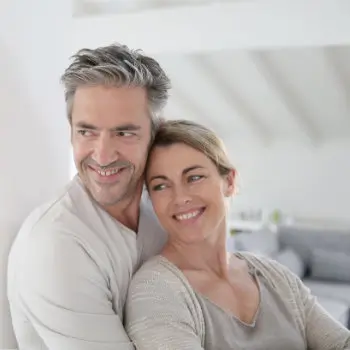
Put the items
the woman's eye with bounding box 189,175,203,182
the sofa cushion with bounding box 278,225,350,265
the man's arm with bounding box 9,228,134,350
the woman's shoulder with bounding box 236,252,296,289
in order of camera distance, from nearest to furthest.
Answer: the man's arm with bounding box 9,228,134,350, the woman's eye with bounding box 189,175,203,182, the woman's shoulder with bounding box 236,252,296,289, the sofa cushion with bounding box 278,225,350,265

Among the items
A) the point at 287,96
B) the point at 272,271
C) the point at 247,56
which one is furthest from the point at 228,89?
the point at 272,271

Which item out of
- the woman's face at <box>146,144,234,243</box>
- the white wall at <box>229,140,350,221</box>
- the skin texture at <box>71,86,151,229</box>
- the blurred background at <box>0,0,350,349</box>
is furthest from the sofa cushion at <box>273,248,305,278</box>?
the skin texture at <box>71,86,151,229</box>

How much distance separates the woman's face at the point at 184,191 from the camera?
4.36 feet

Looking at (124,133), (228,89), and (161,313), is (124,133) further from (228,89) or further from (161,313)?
(228,89)

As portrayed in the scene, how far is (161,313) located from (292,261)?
3.72 metres

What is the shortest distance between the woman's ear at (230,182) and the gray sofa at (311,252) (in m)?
3.19

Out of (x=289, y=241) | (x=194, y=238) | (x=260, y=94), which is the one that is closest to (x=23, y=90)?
(x=194, y=238)

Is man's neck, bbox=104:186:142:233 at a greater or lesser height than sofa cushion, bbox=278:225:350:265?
greater

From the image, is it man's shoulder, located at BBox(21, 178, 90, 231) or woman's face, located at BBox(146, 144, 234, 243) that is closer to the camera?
man's shoulder, located at BBox(21, 178, 90, 231)

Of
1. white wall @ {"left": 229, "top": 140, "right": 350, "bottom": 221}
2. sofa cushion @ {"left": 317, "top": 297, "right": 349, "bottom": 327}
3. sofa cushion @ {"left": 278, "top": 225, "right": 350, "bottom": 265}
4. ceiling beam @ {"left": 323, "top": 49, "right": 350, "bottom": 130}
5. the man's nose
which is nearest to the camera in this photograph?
the man's nose

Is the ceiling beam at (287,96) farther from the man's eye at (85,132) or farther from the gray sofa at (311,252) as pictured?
the man's eye at (85,132)

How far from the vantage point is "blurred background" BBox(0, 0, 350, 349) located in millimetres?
1354

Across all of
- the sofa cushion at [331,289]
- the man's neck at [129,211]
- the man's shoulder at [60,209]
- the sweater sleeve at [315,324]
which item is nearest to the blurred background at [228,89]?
the man's shoulder at [60,209]

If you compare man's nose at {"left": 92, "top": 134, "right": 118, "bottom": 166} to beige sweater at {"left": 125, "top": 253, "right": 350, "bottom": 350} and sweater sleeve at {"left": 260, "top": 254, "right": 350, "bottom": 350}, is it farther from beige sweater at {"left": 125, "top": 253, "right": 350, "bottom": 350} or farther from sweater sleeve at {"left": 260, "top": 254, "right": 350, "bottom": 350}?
sweater sleeve at {"left": 260, "top": 254, "right": 350, "bottom": 350}
